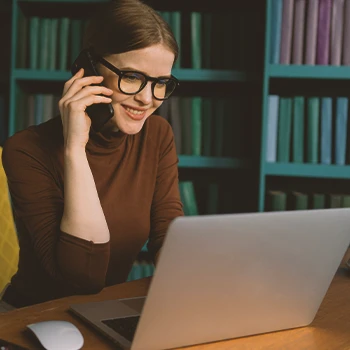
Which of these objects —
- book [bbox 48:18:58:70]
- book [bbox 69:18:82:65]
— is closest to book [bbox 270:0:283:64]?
book [bbox 69:18:82:65]

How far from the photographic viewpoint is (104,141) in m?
1.37

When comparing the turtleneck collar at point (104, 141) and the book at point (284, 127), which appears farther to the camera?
the book at point (284, 127)

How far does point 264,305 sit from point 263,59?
1.51m

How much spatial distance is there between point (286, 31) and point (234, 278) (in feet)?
5.38

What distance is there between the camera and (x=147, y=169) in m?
1.46

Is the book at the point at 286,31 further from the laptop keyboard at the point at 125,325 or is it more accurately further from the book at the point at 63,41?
the laptop keyboard at the point at 125,325

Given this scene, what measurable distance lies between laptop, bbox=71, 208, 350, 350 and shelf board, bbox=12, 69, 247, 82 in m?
1.46

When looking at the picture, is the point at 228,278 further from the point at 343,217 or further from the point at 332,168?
the point at 332,168

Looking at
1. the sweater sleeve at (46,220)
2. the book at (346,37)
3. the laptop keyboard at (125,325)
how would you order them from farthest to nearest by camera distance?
the book at (346,37)
the sweater sleeve at (46,220)
the laptop keyboard at (125,325)

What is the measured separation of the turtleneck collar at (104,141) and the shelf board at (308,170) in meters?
0.97

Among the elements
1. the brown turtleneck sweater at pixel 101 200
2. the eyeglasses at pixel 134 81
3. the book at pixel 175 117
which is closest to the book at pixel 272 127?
the book at pixel 175 117

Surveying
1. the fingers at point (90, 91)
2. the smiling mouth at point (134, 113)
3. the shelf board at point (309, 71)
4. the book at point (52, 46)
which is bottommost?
the smiling mouth at point (134, 113)

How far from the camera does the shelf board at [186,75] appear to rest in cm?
221

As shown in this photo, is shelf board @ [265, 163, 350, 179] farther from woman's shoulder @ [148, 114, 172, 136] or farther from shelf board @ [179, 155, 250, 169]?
woman's shoulder @ [148, 114, 172, 136]
